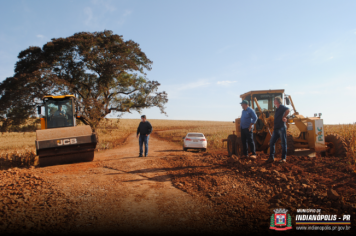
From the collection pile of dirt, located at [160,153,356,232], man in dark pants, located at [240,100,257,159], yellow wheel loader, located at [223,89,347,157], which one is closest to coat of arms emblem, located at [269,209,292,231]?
pile of dirt, located at [160,153,356,232]

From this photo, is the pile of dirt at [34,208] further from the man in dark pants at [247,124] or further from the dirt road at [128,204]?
the man in dark pants at [247,124]

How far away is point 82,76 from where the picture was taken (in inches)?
832

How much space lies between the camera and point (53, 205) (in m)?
4.52

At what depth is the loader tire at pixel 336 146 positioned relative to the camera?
27.9 feet

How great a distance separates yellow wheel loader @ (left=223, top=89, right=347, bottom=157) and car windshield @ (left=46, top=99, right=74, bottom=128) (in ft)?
25.9

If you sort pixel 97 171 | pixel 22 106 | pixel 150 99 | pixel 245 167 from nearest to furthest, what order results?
1. pixel 245 167
2. pixel 97 171
3. pixel 22 106
4. pixel 150 99

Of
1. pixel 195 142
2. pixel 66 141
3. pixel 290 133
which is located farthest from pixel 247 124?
pixel 195 142

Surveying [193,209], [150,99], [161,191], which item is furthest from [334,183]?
[150,99]

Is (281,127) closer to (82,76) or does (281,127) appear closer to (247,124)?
(247,124)

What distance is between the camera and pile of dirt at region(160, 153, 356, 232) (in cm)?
400

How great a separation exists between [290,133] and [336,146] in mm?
1670

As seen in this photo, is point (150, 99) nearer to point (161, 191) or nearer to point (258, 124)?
point (258, 124)

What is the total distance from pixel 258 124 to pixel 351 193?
6.02 meters

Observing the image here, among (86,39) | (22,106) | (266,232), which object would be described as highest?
(86,39)
